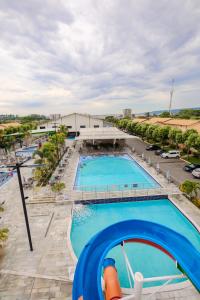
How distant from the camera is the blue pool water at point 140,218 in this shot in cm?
1012

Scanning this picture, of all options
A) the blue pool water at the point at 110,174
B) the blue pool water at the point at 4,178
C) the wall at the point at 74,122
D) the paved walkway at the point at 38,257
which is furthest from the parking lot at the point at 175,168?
the wall at the point at 74,122

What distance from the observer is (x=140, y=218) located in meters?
14.7

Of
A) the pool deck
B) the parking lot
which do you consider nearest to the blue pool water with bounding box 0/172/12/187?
the pool deck

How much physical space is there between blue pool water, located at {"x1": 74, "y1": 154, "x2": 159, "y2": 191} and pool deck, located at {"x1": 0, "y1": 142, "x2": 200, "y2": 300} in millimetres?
3687

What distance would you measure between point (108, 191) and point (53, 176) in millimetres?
8626

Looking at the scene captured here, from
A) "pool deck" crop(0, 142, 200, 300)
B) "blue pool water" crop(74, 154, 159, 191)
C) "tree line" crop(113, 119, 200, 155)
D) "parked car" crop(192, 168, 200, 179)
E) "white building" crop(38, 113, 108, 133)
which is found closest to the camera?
"pool deck" crop(0, 142, 200, 300)

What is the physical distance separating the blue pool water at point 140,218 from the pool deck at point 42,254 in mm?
931

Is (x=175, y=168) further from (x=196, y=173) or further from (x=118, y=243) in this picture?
(x=118, y=243)

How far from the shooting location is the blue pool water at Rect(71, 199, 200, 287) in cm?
1012

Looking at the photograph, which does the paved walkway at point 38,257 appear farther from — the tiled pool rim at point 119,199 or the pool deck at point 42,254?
the tiled pool rim at point 119,199

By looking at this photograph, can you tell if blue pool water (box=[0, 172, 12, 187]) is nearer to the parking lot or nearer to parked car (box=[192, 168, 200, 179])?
the parking lot

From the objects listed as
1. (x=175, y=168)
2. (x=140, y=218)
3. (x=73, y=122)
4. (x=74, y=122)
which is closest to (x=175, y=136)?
(x=175, y=168)

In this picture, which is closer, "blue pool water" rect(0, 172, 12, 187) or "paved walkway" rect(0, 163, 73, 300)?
"paved walkway" rect(0, 163, 73, 300)

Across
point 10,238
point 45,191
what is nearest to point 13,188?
point 45,191
